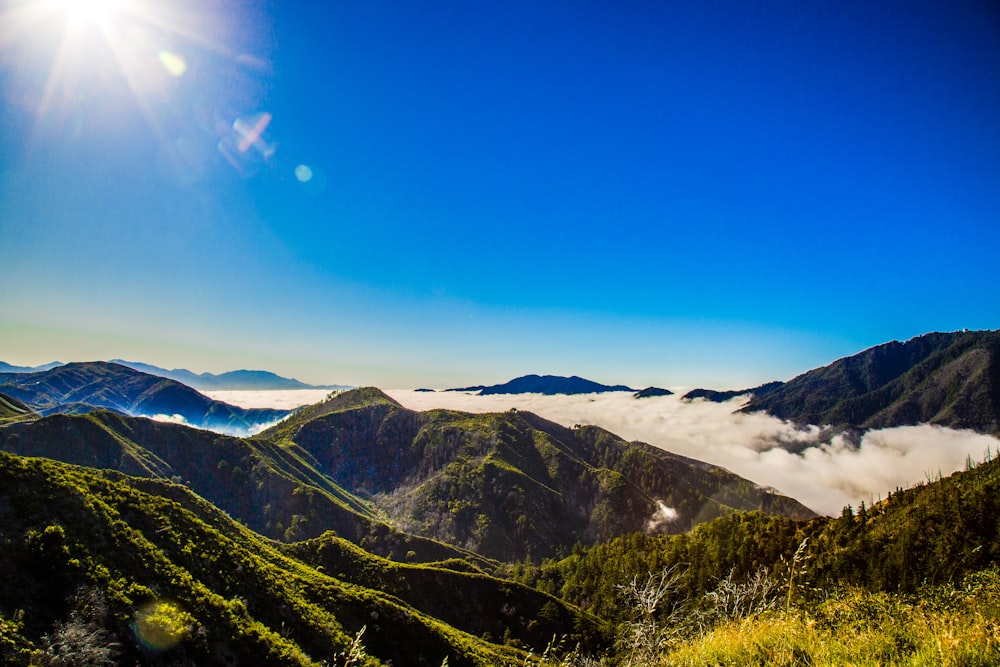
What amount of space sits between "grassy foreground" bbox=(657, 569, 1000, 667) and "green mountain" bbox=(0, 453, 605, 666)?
645 centimetres

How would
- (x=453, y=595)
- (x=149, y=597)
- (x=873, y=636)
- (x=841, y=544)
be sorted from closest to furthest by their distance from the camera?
(x=873, y=636)
(x=149, y=597)
(x=841, y=544)
(x=453, y=595)

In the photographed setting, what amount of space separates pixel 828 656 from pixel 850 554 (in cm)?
10048

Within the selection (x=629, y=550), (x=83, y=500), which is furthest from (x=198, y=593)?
(x=629, y=550)

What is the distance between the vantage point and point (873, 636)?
6.84m

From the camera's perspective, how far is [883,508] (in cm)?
10900

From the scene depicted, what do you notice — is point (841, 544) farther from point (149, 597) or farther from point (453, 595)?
point (149, 597)

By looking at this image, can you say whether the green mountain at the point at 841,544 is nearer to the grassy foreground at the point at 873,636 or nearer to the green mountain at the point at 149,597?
the green mountain at the point at 149,597

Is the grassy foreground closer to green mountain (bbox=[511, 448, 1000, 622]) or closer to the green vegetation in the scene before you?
the green vegetation

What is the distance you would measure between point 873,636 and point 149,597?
4545cm

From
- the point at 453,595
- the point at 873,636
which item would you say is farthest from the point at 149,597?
the point at 453,595

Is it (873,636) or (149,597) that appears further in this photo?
(149,597)

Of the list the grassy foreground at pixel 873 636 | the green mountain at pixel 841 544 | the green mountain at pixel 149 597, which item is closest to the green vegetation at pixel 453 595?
the grassy foreground at pixel 873 636

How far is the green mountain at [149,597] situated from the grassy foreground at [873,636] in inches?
254

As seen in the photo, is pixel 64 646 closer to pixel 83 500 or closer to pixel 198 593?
pixel 198 593
